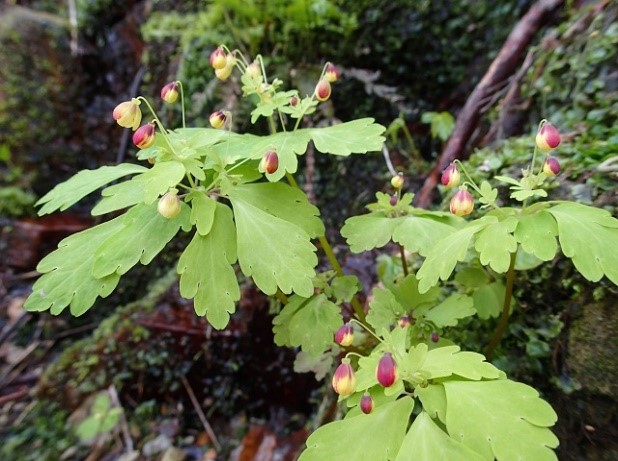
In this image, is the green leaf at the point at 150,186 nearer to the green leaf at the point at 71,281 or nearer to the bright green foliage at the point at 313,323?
the green leaf at the point at 71,281

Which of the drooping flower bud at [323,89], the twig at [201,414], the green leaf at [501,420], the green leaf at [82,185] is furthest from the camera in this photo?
the twig at [201,414]

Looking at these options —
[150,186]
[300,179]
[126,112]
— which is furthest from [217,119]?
[300,179]

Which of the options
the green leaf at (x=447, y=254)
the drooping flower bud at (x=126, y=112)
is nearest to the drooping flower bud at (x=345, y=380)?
the green leaf at (x=447, y=254)

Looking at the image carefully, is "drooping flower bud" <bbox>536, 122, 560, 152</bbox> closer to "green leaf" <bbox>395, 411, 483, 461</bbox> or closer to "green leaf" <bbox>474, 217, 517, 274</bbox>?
"green leaf" <bbox>474, 217, 517, 274</bbox>

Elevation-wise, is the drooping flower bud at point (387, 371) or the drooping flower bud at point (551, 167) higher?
the drooping flower bud at point (551, 167)

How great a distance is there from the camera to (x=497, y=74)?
2562mm

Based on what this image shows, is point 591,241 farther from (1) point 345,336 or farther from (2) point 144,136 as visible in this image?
(2) point 144,136

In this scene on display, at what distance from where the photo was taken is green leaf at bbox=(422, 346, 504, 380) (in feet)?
3.18

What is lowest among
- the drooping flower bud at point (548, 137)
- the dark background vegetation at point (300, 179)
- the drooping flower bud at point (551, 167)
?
the dark background vegetation at point (300, 179)

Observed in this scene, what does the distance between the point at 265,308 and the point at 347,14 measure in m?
2.03

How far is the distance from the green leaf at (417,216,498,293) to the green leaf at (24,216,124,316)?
839mm

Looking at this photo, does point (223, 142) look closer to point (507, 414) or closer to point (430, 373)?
point (430, 373)

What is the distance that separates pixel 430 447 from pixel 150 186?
34.8 inches

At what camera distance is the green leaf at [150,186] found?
1.07 meters
